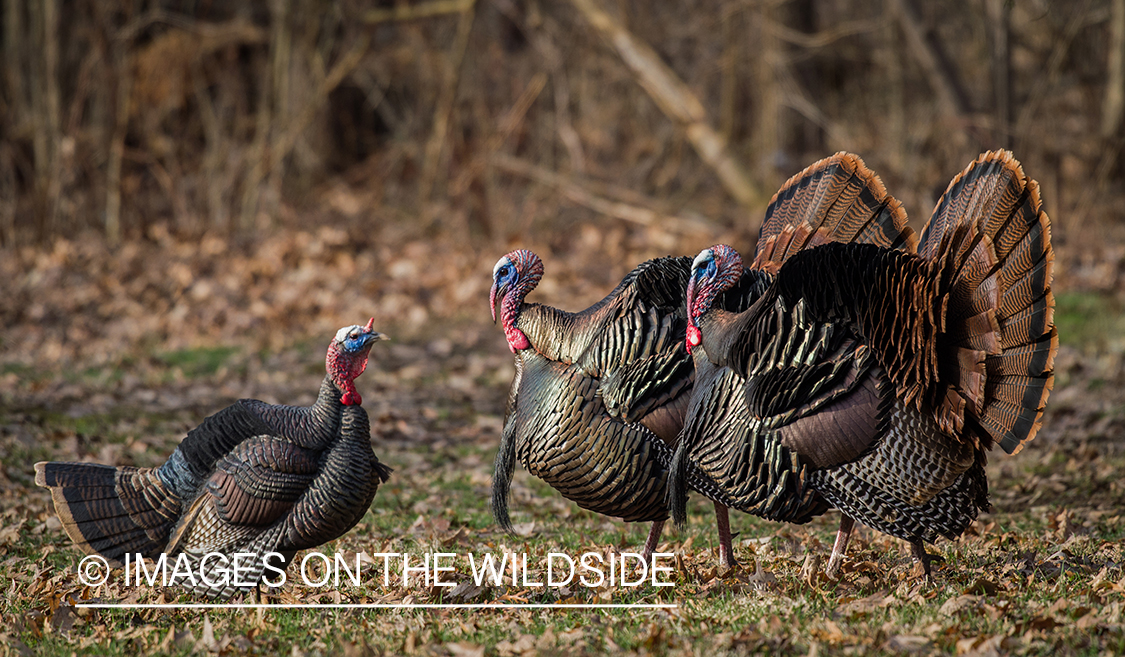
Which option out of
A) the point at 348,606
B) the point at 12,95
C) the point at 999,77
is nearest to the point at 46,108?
the point at 12,95

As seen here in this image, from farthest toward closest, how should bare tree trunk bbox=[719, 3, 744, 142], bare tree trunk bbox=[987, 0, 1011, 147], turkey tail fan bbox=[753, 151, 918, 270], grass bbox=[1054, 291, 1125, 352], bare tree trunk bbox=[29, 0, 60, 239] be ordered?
bare tree trunk bbox=[719, 3, 744, 142]
bare tree trunk bbox=[29, 0, 60, 239]
bare tree trunk bbox=[987, 0, 1011, 147]
grass bbox=[1054, 291, 1125, 352]
turkey tail fan bbox=[753, 151, 918, 270]

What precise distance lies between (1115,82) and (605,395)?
10.4 metres

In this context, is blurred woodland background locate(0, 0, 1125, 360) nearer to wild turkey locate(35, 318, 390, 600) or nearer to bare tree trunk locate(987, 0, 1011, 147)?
bare tree trunk locate(987, 0, 1011, 147)

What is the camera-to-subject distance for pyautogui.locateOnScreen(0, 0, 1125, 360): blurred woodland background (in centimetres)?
1230

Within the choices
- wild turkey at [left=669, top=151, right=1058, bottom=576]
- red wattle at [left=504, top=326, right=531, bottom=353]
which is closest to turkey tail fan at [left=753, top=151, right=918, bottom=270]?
wild turkey at [left=669, top=151, right=1058, bottom=576]

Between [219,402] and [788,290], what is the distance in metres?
6.01

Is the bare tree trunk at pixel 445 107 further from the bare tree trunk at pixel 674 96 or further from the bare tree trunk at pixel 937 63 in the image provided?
the bare tree trunk at pixel 937 63

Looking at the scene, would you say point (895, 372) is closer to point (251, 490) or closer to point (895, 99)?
point (251, 490)

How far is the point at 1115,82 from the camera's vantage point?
12.4 meters

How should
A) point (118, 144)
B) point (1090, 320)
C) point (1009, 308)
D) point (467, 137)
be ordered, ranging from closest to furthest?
1. point (1009, 308)
2. point (1090, 320)
3. point (118, 144)
4. point (467, 137)

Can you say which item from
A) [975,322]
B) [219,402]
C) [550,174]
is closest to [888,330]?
[975,322]

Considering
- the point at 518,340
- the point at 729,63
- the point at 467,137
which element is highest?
the point at 729,63

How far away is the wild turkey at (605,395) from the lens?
455cm

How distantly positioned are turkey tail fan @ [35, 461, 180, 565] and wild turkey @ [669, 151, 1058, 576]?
7.06ft
